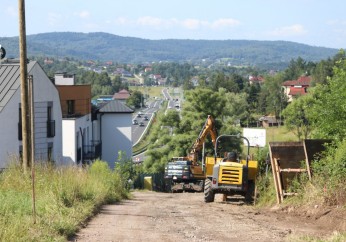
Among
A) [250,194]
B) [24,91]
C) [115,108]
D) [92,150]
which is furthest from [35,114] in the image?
[115,108]

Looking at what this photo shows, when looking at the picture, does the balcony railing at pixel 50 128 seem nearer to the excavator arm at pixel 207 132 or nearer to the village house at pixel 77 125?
the village house at pixel 77 125

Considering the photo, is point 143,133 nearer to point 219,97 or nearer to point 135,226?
point 219,97

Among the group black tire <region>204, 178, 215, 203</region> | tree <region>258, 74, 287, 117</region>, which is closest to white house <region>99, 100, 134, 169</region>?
black tire <region>204, 178, 215, 203</region>

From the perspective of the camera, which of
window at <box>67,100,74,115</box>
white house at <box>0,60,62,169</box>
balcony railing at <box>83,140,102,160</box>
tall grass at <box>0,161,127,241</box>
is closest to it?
tall grass at <box>0,161,127,241</box>

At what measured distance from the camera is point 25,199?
17.1m

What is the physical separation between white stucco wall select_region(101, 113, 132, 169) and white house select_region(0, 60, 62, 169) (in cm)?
1960

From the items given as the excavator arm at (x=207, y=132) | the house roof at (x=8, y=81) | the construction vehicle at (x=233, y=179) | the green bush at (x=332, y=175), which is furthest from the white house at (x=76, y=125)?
the green bush at (x=332, y=175)

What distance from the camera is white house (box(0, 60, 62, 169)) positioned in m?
A: 39.0

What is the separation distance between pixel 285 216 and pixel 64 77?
47929 mm

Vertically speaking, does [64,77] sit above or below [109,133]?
above

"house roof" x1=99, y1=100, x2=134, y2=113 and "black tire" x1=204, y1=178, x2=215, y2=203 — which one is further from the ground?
"black tire" x1=204, y1=178, x2=215, y2=203

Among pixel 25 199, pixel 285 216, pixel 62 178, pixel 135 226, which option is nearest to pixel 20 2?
pixel 62 178

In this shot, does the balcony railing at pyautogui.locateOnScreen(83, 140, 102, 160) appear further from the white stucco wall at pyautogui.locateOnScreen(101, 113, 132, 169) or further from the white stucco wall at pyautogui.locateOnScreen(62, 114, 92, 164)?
the white stucco wall at pyautogui.locateOnScreen(62, 114, 92, 164)

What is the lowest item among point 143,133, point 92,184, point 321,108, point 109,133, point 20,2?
point 143,133
